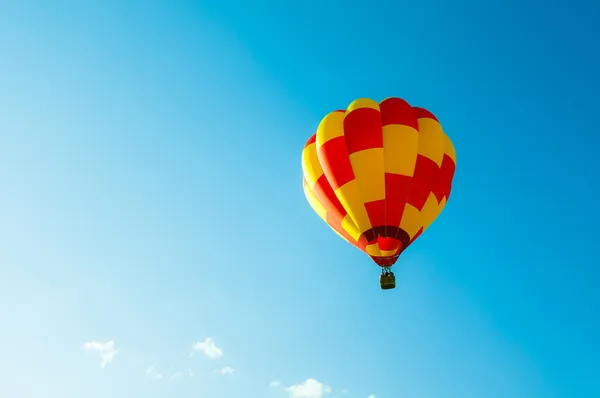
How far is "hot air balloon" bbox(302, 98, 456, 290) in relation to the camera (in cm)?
1598

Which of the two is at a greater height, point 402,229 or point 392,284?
point 402,229

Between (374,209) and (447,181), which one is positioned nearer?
(374,209)

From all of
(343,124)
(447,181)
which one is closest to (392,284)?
(447,181)

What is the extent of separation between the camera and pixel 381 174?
1609 cm

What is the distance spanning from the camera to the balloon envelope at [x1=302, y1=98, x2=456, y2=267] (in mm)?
15984

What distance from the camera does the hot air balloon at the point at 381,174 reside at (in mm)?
15977

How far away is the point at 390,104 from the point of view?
57.2 ft

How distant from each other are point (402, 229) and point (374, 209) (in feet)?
3.53

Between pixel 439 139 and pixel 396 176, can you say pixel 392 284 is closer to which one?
pixel 396 176

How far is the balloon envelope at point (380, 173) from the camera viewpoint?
15984 mm

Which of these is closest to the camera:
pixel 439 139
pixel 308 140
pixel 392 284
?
pixel 392 284

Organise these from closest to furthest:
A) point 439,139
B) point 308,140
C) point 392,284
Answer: point 392,284 < point 439,139 < point 308,140

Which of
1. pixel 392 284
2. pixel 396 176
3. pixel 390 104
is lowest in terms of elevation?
pixel 392 284

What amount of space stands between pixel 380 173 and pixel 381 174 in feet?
0.15
